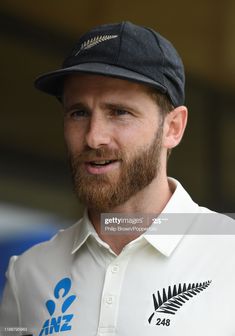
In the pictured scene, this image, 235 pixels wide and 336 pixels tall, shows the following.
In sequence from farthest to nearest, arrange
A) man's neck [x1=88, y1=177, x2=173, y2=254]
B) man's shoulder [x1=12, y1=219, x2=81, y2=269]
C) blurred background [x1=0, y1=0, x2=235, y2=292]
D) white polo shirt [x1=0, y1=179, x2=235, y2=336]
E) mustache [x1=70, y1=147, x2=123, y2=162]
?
blurred background [x1=0, y1=0, x2=235, y2=292] < man's shoulder [x1=12, y1=219, x2=81, y2=269] < man's neck [x1=88, y1=177, x2=173, y2=254] < mustache [x1=70, y1=147, x2=123, y2=162] < white polo shirt [x1=0, y1=179, x2=235, y2=336]

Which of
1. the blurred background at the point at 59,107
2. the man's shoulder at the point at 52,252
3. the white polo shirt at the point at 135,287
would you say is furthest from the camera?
the blurred background at the point at 59,107

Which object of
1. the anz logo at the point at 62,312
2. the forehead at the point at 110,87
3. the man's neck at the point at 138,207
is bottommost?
the anz logo at the point at 62,312

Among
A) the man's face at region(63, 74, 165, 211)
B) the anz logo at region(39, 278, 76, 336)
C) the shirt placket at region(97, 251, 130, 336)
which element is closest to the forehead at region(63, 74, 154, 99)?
the man's face at region(63, 74, 165, 211)

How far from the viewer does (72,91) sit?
234 cm

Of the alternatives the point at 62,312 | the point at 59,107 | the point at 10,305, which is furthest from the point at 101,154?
the point at 59,107

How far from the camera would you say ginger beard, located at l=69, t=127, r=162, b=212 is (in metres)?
2.26

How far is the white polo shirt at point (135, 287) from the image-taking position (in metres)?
2.11

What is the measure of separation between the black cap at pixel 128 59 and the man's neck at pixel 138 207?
0.27m

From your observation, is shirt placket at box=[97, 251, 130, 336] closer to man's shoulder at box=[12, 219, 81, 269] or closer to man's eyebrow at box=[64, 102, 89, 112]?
man's shoulder at box=[12, 219, 81, 269]

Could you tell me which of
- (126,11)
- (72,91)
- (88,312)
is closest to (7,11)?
(126,11)

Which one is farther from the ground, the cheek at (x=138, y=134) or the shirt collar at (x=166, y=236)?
the cheek at (x=138, y=134)

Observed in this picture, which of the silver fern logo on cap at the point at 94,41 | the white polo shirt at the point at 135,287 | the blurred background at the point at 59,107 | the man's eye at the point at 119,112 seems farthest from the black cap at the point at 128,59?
the blurred background at the point at 59,107

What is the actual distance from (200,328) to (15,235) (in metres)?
3.11

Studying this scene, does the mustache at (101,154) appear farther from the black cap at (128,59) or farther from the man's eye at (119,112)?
the black cap at (128,59)
